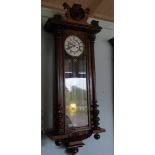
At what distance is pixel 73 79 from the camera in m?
2.03

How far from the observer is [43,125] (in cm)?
203

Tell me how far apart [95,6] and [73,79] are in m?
0.95

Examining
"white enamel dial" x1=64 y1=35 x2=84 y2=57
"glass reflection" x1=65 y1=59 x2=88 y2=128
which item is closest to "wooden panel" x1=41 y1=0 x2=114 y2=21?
"white enamel dial" x1=64 y1=35 x2=84 y2=57

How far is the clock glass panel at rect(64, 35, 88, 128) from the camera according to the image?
6.53 feet

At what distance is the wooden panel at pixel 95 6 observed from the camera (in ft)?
6.93

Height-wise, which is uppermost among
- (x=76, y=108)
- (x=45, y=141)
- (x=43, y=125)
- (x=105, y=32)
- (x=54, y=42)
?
(x=105, y=32)

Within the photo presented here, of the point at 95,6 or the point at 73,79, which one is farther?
the point at 95,6

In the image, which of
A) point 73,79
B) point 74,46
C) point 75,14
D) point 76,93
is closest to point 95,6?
point 75,14

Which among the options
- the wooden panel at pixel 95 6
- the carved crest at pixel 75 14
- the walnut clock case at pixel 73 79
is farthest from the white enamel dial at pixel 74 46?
the wooden panel at pixel 95 6

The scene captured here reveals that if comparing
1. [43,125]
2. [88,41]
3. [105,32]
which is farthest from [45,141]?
[105,32]

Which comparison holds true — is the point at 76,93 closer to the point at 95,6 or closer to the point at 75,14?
the point at 75,14

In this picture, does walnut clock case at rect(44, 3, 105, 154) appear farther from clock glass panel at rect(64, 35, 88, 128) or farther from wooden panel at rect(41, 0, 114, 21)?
wooden panel at rect(41, 0, 114, 21)
